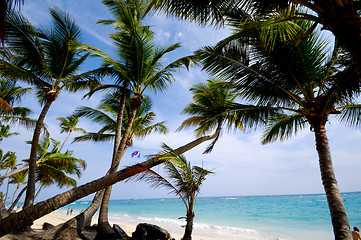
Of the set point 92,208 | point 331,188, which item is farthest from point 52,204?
point 331,188

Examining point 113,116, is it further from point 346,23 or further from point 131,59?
point 346,23

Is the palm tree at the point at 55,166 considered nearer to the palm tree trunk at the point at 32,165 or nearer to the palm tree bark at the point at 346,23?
the palm tree trunk at the point at 32,165

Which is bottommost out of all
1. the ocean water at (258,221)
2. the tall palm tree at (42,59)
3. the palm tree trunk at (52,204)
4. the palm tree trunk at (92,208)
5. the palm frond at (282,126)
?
the ocean water at (258,221)

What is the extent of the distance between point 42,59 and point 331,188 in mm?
8650

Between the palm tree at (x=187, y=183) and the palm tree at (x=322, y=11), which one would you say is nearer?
the palm tree at (x=322, y=11)

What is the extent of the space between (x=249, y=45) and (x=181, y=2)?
2.09 m

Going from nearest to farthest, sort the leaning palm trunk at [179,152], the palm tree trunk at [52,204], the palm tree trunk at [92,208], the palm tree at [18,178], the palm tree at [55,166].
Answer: the palm tree trunk at [52,204] < the leaning palm trunk at [179,152] < the palm tree trunk at [92,208] < the palm tree at [55,166] < the palm tree at [18,178]

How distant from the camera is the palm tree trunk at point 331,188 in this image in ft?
10.9

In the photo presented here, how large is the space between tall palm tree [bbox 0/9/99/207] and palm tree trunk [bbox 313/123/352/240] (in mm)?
7058

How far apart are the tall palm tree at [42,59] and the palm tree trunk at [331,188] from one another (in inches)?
278

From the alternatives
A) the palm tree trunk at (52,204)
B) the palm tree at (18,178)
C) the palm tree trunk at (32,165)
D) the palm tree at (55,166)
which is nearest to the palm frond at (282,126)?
the palm tree trunk at (52,204)

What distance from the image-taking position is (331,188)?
150 inches

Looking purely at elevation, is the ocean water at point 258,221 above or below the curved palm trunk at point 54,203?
below

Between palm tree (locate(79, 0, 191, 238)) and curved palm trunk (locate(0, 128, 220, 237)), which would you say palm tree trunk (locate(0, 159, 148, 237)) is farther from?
palm tree (locate(79, 0, 191, 238))
